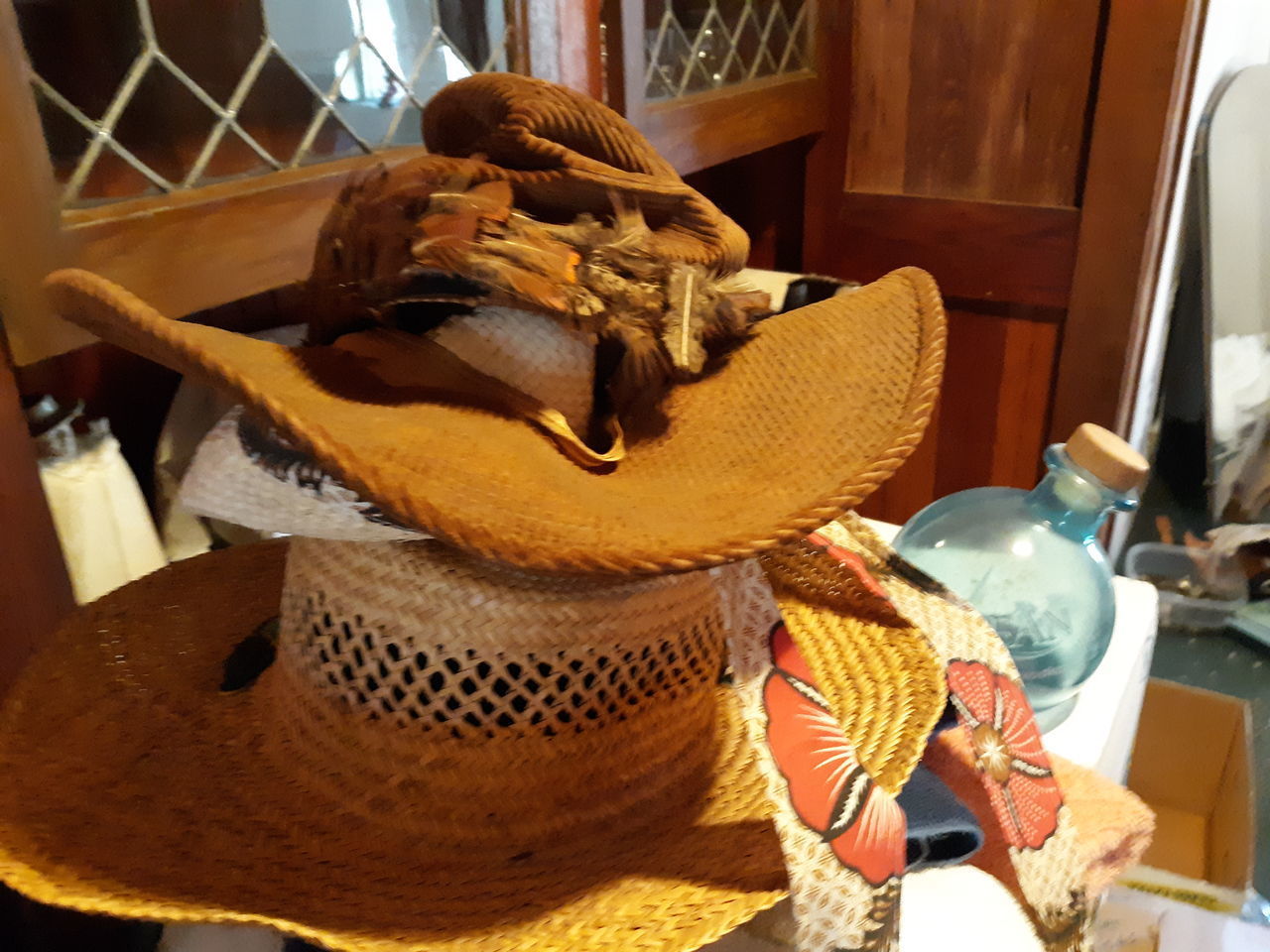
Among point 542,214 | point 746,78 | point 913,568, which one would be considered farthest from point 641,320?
point 746,78

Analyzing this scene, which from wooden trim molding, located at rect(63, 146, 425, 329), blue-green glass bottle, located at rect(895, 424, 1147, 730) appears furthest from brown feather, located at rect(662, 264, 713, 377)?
blue-green glass bottle, located at rect(895, 424, 1147, 730)

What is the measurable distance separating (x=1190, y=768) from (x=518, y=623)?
3.66 ft

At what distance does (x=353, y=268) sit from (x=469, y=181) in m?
0.06

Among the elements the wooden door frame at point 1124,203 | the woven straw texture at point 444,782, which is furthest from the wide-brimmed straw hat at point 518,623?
the wooden door frame at point 1124,203

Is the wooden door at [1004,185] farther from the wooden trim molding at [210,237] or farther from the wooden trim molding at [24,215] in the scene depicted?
the wooden trim molding at [24,215]

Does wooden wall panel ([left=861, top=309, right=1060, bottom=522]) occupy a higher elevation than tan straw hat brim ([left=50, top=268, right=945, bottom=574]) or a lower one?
lower

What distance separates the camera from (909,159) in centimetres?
122

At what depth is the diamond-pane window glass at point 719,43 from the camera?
2.85 ft

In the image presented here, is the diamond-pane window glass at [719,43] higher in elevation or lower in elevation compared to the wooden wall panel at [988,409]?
higher

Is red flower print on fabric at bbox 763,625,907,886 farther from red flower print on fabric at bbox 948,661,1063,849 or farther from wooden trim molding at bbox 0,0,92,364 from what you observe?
wooden trim molding at bbox 0,0,92,364

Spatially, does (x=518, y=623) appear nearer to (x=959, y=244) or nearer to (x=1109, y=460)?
(x=1109, y=460)

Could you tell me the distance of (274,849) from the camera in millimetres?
363

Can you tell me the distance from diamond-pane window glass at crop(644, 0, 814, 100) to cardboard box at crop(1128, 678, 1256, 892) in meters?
0.89

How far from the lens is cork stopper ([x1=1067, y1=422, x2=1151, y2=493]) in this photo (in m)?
0.61
